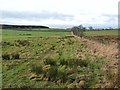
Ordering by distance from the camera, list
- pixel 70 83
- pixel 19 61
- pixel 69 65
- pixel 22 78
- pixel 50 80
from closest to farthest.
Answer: pixel 70 83 → pixel 50 80 → pixel 22 78 → pixel 69 65 → pixel 19 61

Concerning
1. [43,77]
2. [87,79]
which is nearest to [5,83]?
[43,77]

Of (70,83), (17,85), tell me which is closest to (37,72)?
(17,85)

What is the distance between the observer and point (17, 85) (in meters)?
16.4

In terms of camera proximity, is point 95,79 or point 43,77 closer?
point 95,79

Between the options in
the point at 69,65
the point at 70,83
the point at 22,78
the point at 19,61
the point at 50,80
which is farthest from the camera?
the point at 19,61

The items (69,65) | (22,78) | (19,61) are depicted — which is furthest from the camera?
(19,61)

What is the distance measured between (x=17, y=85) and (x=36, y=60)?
24.2 feet

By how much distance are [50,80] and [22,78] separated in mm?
1969

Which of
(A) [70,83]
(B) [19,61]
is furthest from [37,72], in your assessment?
(B) [19,61]

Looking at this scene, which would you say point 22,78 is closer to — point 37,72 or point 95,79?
point 37,72

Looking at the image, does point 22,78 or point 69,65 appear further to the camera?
point 69,65

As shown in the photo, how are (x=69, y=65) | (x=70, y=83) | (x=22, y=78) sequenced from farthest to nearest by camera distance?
(x=69, y=65) → (x=22, y=78) → (x=70, y=83)

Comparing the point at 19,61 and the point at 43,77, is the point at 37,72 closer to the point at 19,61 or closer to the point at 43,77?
the point at 43,77

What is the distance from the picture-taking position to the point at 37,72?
1856 cm
